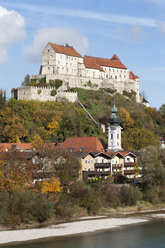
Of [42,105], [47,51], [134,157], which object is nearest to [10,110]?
[42,105]

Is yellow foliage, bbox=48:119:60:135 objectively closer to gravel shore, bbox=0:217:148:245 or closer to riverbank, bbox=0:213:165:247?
riverbank, bbox=0:213:165:247

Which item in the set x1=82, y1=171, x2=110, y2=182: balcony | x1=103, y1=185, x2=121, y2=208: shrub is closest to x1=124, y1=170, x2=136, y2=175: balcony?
x1=82, y1=171, x2=110, y2=182: balcony

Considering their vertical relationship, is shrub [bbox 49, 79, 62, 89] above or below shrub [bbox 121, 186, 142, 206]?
above

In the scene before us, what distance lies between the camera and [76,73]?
109812 millimetres

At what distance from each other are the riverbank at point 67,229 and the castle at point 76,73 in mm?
51284

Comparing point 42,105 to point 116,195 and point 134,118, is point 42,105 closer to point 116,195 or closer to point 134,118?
point 134,118

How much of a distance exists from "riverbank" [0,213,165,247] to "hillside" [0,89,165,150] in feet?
105

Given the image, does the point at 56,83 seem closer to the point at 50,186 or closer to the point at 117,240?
Result: the point at 50,186

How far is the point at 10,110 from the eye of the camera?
89.2 m

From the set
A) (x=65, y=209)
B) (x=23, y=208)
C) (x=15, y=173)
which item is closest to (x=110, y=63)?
(x=65, y=209)

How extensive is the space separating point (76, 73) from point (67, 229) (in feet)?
221

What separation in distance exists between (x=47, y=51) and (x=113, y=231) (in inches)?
2602

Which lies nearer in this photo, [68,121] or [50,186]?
[50,186]

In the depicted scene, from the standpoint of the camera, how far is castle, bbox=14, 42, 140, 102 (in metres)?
101
